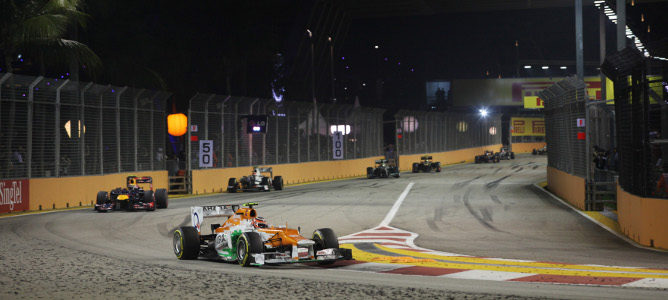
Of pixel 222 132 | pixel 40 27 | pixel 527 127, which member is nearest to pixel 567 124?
pixel 222 132

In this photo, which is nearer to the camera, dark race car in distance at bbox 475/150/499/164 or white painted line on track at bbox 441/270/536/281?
white painted line on track at bbox 441/270/536/281

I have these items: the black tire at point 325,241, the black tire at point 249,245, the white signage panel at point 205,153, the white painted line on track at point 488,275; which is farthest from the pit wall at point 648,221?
the white signage panel at point 205,153

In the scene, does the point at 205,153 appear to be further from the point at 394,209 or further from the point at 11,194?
the point at 394,209

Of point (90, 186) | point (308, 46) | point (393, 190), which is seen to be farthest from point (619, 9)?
point (308, 46)

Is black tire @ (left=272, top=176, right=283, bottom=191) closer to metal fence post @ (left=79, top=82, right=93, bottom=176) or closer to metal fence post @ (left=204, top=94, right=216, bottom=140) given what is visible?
metal fence post @ (left=204, top=94, right=216, bottom=140)

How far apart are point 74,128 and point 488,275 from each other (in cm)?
1885

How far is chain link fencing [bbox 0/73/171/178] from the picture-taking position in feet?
75.0

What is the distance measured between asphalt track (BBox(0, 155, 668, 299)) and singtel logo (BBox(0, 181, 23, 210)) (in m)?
1.74

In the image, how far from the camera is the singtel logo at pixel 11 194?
72.1ft

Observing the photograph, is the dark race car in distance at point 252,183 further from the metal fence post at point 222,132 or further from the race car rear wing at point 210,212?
the race car rear wing at point 210,212

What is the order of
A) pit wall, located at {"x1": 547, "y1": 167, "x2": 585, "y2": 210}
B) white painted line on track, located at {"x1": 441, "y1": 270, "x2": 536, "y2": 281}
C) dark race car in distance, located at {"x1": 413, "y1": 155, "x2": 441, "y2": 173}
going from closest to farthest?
1. white painted line on track, located at {"x1": 441, "y1": 270, "x2": 536, "y2": 281}
2. pit wall, located at {"x1": 547, "y1": 167, "x2": 585, "y2": 210}
3. dark race car in distance, located at {"x1": 413, "y1": 155, "x2": 441, "y2": 173}

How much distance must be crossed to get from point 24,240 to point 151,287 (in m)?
6.72

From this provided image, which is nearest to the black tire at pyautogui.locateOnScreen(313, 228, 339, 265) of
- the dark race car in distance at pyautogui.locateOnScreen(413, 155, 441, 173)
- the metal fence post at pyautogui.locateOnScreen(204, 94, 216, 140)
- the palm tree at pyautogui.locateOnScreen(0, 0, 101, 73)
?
the palm tree at pyautogui.locateOnScreen(0, 0, 101, 73)

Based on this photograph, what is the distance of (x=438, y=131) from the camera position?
65.2 m
